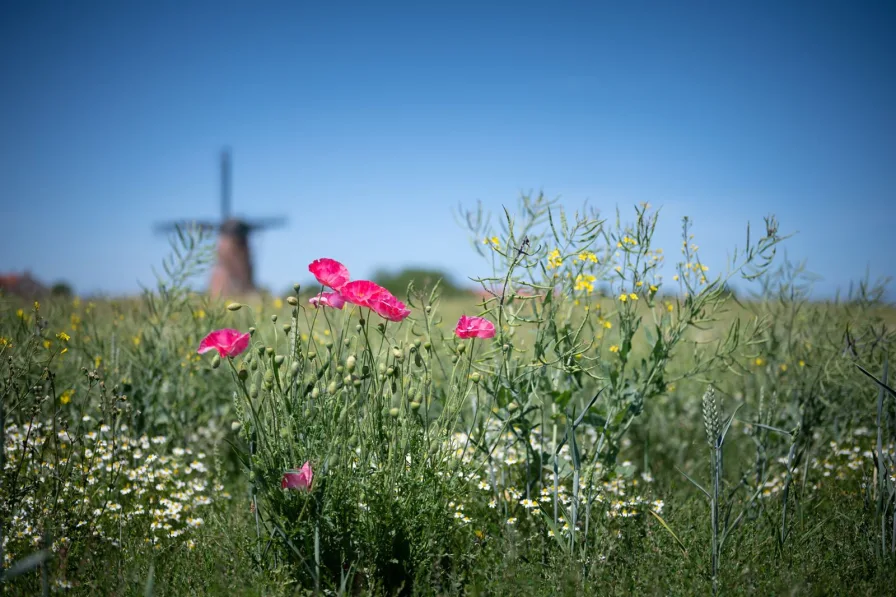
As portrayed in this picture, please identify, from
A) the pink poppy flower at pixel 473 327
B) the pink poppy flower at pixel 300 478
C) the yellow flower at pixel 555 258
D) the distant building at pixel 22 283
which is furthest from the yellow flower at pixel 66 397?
the distant building at pixel 22 283

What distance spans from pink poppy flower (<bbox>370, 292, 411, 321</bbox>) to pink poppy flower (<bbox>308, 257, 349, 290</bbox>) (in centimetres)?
14

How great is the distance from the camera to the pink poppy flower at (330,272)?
2240 millimetres

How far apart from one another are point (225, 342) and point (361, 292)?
497 mm

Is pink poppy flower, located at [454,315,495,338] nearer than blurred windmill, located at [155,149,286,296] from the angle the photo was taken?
Yes

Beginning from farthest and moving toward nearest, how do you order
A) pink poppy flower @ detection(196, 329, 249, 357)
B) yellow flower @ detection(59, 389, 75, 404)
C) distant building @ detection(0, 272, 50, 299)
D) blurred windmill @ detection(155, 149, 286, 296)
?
blurred windmill @ detection(155, 149, 286, 296), distant building @ detection(0, 272, 50, 299), yellow flower @ detection(59, 389, 75, 404), pink poppy flower @ detection(196, 329, 249, 357)

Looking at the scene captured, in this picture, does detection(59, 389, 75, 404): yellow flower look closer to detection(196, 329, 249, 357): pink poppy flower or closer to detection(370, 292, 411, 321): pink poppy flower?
detection(196, 329, 249, 357): pink poppy flower

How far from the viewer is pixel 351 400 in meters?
2.46

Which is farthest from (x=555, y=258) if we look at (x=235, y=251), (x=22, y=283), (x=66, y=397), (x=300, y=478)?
(x=235, y=251)

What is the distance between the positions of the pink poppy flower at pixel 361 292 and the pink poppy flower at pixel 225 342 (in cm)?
39

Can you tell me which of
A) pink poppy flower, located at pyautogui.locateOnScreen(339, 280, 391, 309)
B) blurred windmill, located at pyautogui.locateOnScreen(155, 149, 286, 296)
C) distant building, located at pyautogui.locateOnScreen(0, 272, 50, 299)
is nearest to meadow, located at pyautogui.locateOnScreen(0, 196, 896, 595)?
pink poppy flower, located at pyautogui.locateOnScreen(339, 280, 391, 309)

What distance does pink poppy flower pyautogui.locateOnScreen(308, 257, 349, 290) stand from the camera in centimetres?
224

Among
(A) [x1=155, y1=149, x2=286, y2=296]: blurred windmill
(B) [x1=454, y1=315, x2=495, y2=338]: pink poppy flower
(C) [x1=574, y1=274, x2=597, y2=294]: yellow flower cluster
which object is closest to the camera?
(B) [x1=454, y1=315, x2=495, y2=338]: pink poppy flower

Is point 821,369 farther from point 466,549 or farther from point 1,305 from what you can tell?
point 1,305

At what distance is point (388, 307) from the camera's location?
225 cm
